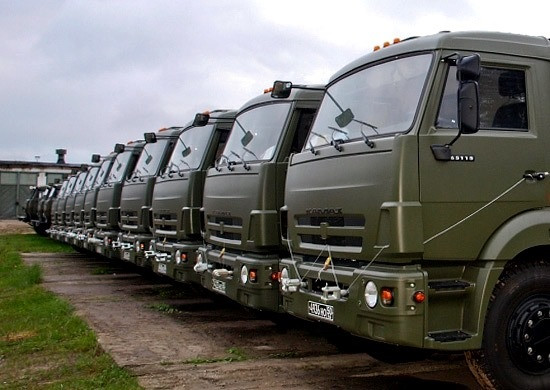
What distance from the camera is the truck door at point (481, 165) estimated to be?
4.64 metres

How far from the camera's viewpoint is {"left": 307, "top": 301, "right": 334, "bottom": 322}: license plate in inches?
198

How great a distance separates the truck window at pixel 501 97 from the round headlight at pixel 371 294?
1405 mm

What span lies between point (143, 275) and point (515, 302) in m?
9.58

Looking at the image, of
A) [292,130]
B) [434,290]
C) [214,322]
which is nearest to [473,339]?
[434,290]

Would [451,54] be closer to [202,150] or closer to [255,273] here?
[255,273]

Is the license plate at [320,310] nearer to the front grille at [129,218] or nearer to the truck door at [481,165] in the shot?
the truck door at [481,165]

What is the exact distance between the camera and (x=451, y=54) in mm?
4844

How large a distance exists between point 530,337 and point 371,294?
4.06 feet

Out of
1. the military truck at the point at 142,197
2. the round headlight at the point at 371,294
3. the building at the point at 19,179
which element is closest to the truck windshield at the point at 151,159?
the military truck at the point at 142,197

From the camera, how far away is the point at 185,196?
8.63 m

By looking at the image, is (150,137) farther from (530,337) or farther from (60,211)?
(60,211)

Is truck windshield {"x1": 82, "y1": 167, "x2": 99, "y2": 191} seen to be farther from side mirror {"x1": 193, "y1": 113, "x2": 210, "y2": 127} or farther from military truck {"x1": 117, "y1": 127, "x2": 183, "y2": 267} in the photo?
side mirror {"x1": 193, "y1": 113, "x2": 210, "y2": 127}

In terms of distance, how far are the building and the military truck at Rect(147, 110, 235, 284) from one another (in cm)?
2938

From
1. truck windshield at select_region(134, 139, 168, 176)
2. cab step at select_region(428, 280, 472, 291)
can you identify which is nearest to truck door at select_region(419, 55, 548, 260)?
cab step at select_region(428, 280, 472, 291)
